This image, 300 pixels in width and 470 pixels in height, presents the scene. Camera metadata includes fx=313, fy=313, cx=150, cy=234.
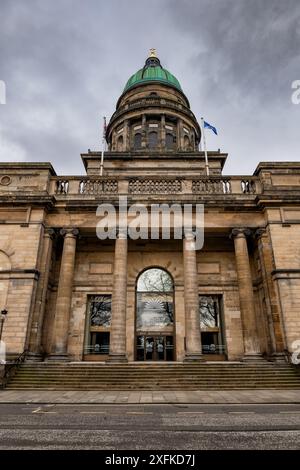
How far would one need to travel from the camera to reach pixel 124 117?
3731 centimetres

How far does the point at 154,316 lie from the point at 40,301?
7712 millimetres

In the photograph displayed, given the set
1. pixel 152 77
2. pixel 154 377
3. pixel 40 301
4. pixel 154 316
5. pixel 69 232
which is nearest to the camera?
pixel 154 377

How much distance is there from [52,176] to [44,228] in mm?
4016

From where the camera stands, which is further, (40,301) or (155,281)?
(155,281)

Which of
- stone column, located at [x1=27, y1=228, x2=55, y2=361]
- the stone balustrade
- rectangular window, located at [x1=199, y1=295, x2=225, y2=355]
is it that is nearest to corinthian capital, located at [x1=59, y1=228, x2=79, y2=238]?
stone column, located at [x1=27, y1=228, x2=55, y2=361]

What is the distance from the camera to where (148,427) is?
6.51 m

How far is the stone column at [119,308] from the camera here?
56.9 feet

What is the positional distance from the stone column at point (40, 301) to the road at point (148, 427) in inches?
306

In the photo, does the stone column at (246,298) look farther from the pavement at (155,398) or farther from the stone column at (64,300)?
the stone column at (64,300)

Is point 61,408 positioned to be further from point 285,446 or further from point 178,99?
point 178,99

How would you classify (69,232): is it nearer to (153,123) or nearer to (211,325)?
(211,325)

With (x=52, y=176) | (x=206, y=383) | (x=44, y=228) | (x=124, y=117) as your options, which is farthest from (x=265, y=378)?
(x=124, y=117)

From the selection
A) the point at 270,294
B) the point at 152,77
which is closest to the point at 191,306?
the point at 270,294

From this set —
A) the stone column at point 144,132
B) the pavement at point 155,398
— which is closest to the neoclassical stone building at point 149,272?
the pavement at point 155,398
